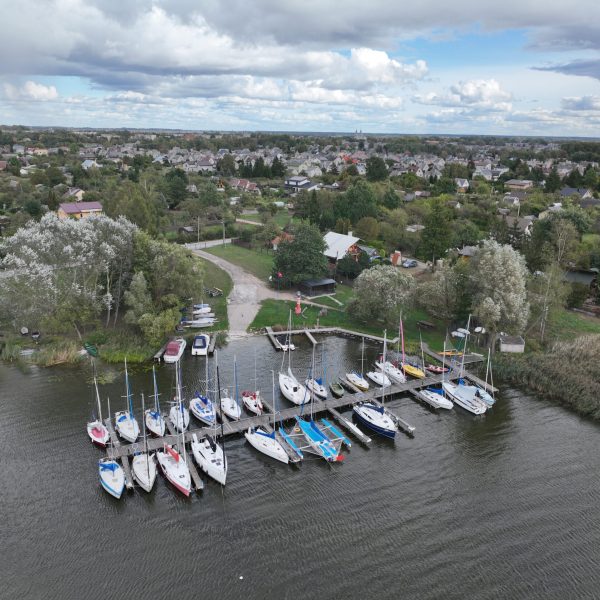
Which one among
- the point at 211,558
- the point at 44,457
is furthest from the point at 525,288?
the point at 44,457

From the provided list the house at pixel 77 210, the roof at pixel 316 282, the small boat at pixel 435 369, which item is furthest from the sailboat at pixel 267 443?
the house at pixel 77 210

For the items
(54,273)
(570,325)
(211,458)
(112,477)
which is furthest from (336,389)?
(570,325)

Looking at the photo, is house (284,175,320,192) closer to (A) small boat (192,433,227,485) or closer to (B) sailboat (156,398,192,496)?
(A) small boat (192,433,227,485)

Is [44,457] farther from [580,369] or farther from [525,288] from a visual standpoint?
[525,288]

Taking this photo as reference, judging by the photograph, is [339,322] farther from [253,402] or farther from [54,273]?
[54,273]

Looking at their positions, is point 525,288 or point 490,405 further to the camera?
point 525,288
